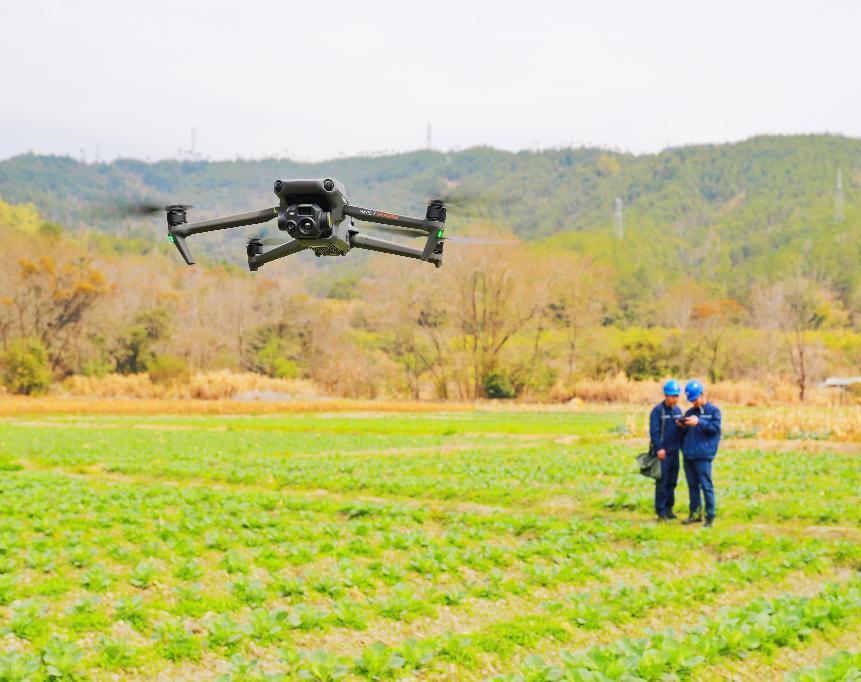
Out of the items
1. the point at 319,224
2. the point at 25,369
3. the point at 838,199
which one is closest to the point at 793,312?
the point at 25,369

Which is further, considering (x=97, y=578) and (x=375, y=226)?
(x=97, y=578)

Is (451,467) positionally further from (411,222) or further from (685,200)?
(685,200)

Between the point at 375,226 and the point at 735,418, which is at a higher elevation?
the point at 375,226

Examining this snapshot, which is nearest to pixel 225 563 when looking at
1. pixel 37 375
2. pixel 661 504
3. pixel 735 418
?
pixel 661 504

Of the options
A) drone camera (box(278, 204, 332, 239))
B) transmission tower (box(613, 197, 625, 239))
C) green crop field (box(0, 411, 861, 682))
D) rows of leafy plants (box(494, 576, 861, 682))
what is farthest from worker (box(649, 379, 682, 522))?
transmission tower (box(613, 197, 625, 239))

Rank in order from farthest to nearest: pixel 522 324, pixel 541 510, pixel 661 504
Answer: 1. pixel 522 324
2. pixel 541 510
3. pixel 661 504

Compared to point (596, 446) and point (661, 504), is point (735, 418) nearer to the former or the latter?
point (596, 446)

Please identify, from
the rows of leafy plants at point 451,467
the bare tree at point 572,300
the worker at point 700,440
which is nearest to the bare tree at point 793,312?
the bare tree at point 572,300
